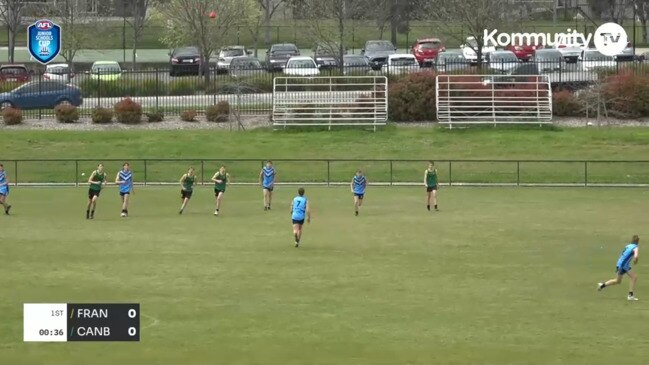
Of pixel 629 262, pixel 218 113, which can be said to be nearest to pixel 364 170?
pixel 218 113

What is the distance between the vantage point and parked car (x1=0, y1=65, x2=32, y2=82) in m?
66.0

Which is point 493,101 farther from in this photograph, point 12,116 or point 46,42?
point 46,42

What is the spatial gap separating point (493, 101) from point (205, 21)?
1891 centimetres

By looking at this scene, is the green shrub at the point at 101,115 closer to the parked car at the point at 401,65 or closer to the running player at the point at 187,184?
the parked car at the point at 401,65

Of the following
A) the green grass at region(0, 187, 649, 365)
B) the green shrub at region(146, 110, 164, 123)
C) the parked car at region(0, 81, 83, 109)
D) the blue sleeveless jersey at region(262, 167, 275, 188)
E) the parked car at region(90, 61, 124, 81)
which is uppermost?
the parked car at region(90, 61, 124, 81)

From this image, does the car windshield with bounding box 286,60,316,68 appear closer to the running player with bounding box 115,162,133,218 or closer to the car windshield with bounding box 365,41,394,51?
the car windshield with bounding box 365,41,394,51

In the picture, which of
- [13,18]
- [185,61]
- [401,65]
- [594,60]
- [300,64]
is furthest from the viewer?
[13,18]

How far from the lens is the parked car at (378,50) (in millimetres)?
75875

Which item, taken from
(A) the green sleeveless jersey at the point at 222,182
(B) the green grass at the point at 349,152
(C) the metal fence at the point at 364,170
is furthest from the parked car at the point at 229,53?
(A) the green sleeveless jersey at the point at 222,182

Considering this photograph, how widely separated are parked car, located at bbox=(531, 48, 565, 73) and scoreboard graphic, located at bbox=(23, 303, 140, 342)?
45.6 meters

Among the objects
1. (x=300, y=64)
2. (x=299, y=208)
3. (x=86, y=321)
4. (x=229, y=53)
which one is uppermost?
(x=229, y=53)

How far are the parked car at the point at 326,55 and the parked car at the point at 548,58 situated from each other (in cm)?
1070

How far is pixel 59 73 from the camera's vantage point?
63.4m

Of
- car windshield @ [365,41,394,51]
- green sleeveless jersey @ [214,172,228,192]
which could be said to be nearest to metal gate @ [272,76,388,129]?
green sleeveless jersey @ [214,172,228,192]
